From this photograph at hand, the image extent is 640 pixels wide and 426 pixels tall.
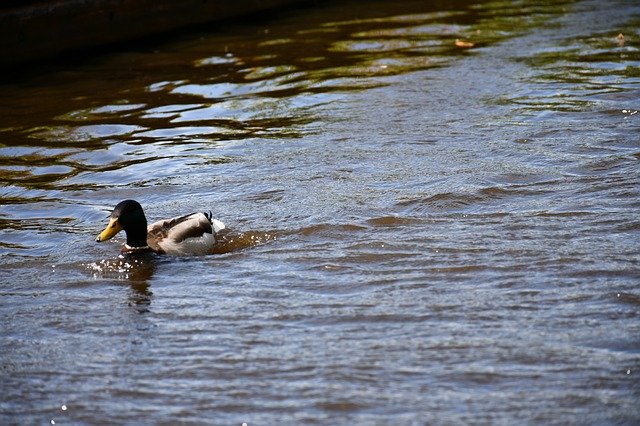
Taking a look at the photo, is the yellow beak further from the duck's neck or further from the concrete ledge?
the concrete ledge

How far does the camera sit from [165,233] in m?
7.84

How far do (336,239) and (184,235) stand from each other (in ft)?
3.42

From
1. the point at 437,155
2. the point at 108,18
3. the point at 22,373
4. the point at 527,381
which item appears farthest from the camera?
the point at 108,18

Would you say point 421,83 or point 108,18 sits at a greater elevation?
point 108,18

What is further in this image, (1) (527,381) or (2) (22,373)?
(2) (22,373)

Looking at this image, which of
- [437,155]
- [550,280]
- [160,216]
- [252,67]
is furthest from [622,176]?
[252,67]

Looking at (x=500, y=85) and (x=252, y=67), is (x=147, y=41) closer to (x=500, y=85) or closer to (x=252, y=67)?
(x=252, y=67)

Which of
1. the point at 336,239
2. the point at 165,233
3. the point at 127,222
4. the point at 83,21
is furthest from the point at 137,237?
the point at 83,21

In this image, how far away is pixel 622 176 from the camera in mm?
8469

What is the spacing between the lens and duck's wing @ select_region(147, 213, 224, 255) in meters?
7.60

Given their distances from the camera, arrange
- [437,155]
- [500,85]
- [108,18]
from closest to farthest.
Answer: [437,155], [500,85], [108,18]

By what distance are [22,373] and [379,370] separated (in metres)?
1.89

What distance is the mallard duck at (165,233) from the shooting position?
7586mm

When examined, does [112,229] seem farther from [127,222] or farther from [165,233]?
[165,233]
